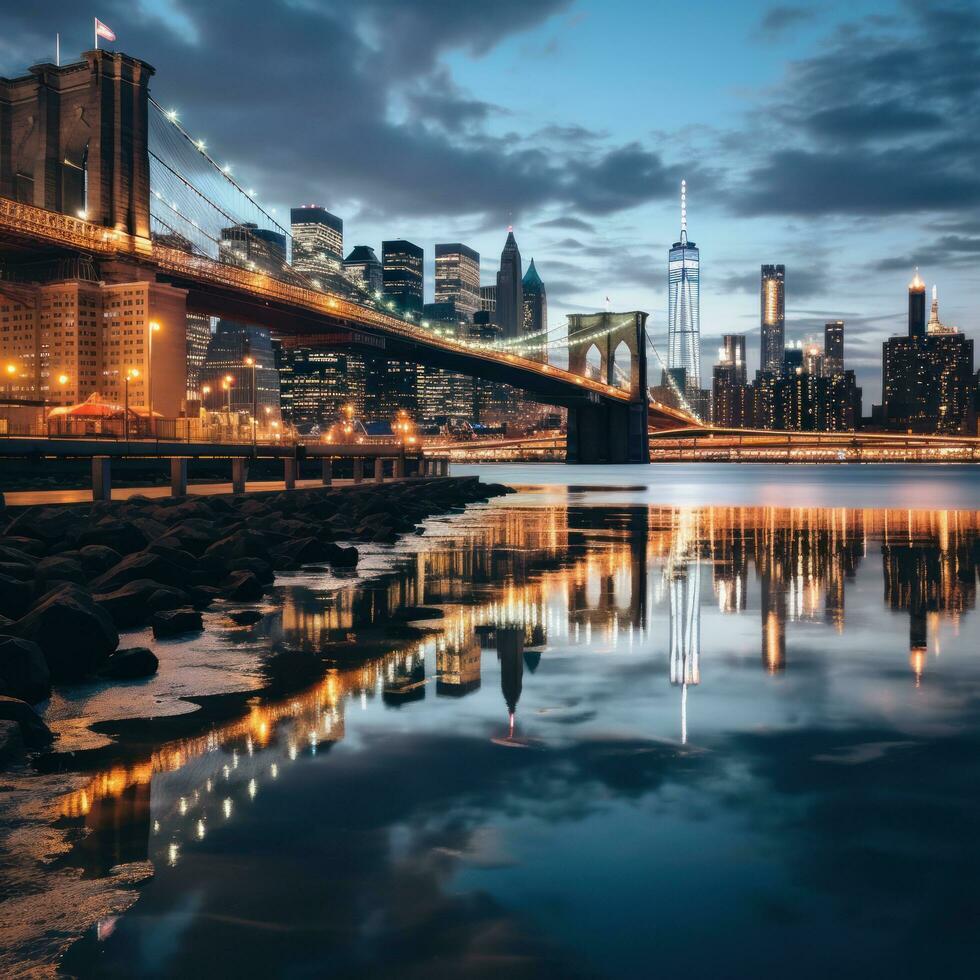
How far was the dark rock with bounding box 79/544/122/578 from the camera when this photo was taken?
13977 mm

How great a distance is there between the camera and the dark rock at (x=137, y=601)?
1153cm

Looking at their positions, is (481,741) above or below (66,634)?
below

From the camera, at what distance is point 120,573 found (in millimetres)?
12953

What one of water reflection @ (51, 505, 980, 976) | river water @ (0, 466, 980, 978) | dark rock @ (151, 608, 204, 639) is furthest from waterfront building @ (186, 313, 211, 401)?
river water @ (0, 466, 980, 978)

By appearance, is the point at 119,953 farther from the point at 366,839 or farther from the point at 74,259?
the point at 74,259

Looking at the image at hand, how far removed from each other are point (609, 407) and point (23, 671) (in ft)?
321

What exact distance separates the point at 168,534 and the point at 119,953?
1324 centimetres

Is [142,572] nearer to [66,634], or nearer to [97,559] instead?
[97,559]

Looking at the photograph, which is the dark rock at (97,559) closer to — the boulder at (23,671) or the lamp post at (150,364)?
the boulder at (23,671)

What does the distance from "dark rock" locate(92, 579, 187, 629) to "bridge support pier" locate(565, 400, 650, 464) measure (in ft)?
301

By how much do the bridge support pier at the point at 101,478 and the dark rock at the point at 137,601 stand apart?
613 inches

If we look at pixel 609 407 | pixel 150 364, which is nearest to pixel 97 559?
pixel 150 364

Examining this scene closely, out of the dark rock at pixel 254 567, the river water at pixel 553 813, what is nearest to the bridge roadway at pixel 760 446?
the dark rock at pixel 254 567

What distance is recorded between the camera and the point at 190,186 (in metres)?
60.6
